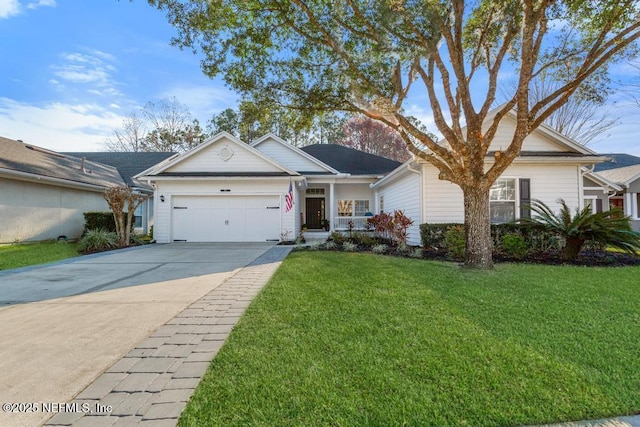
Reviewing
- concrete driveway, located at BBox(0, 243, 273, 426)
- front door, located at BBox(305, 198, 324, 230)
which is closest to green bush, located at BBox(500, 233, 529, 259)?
concrete driveway, located at BBox(0, 243, 273, 426)

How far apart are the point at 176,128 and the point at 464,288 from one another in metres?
29.6

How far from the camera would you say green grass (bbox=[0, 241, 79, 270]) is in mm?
8312

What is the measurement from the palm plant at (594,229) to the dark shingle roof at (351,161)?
905 centimetres

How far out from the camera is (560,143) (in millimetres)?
10844

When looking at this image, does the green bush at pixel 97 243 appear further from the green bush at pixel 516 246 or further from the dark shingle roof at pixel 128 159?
the green bush at pixel 516 246

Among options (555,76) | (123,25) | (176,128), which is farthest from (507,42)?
(176,128)

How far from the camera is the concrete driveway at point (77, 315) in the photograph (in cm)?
244

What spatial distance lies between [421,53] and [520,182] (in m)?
5.94

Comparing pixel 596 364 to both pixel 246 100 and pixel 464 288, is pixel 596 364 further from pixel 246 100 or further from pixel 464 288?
pixel 246 100

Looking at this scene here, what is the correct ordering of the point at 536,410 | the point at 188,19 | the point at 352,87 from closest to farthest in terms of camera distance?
the point at 536,410 → the point at 188,19 → the point at 352,87

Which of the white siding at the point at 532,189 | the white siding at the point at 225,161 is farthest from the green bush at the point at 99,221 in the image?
the white siding at the point at 532,189

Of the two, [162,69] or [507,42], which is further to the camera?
[162,69]

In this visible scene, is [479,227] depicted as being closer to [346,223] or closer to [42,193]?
[346,223]

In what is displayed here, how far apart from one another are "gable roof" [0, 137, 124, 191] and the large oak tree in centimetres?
865
